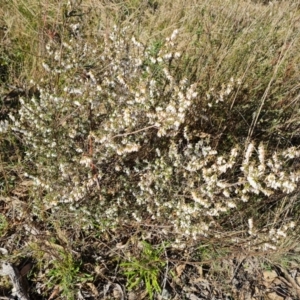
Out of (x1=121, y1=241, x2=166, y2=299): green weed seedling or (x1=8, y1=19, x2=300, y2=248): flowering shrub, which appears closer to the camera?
(x1=8, y1=19, x2=300, y2=248): flowering shrub

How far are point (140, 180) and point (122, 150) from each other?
0.44 m

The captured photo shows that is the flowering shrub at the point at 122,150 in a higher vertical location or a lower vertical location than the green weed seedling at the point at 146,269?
higher

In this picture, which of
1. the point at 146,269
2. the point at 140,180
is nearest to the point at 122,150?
the point at 140,180

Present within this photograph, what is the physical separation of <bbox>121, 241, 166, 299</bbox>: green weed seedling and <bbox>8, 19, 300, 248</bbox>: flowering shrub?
0.25 m

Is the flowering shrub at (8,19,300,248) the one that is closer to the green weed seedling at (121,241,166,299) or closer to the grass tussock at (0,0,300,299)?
the grass tussock at (0,0,300,299)

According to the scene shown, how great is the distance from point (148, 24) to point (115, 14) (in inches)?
14.6

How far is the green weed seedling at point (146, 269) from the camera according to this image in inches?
104

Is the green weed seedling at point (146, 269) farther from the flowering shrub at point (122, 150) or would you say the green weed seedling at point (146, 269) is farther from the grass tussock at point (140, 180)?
the flowering shrub at point (122, 150)

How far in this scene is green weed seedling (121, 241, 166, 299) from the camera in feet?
8.67

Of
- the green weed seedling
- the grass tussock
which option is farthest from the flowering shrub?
the green weed seedling

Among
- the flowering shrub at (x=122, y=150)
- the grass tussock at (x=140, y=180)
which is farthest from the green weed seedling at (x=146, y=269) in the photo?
A: the flowering shrub at (x=122, y=150)

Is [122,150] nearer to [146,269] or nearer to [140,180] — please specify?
[140,180]

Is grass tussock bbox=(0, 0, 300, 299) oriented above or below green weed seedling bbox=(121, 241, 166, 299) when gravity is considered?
above

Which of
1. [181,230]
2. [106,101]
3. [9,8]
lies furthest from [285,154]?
[9,8]
